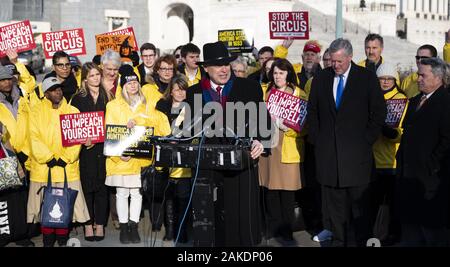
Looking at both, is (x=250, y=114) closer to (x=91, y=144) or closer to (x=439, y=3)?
(x=91, y=144)

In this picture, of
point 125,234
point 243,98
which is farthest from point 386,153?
point 125,234

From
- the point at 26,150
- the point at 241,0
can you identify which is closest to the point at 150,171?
the point at 26,150

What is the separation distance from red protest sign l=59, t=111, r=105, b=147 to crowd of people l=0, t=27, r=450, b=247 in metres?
0.09

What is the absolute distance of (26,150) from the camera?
760 centimetres

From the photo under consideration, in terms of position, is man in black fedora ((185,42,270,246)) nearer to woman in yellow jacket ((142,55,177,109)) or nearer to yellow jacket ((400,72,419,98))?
woman in yellow jacket ((142,55,177,109))

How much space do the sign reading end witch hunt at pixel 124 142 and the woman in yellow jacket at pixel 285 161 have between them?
1458mm

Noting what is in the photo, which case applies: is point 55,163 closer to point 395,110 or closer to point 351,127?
point 351,127

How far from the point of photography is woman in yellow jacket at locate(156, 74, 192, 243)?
755 cm

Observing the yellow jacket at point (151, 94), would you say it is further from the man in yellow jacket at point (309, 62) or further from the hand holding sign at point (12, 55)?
the hand holding sign at point (12, 55)

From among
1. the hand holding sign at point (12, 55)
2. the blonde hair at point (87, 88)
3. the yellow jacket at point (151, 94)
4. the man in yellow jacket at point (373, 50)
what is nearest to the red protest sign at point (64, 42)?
the hand holding sign at point (12, 55)

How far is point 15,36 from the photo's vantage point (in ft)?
33.9

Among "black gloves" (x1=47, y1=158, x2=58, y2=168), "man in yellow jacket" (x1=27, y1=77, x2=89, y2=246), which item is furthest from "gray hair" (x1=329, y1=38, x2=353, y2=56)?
"black gloves" (x1=47, y1=158, x2=58, y2=168)

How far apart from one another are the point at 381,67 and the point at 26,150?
412 cm

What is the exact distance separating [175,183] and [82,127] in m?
1.23
